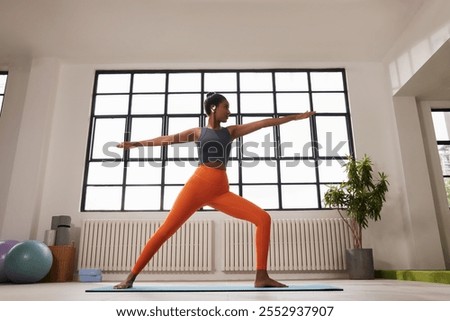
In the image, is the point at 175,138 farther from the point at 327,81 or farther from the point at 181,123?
the point at 327,81

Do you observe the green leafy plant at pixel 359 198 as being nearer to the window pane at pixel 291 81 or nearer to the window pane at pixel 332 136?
the window pane at pixel 332 136

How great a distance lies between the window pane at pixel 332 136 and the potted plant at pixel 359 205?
0.67m

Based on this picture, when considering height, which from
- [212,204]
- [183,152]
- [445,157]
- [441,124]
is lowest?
[212,204]

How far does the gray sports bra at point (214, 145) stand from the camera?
2640 mm

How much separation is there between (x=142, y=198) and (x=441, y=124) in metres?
4.83

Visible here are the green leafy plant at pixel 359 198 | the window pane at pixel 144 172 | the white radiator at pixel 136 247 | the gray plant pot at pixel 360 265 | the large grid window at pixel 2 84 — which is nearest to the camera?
the gray plant pot at pixel 360 265

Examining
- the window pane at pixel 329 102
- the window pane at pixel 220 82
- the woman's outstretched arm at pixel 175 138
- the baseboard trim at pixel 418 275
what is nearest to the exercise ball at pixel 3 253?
the woman's outstretched arm at pixel 175 138

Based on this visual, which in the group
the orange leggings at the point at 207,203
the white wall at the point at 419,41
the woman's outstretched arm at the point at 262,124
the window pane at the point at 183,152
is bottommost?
the orange leggings at the point at 207,203

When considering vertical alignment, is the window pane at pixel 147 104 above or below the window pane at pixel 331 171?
above

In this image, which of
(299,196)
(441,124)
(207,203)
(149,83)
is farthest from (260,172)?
(207,203)

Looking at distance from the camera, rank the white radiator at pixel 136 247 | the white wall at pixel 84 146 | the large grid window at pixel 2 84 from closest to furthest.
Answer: the white radiator at pixel 136 247, the white wall at pixel 84 146, the large grid window at pixel 2 84

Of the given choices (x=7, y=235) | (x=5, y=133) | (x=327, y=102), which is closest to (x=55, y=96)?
(x=5, y=133)

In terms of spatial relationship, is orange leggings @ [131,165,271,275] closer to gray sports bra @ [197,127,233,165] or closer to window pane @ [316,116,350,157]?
gray sports bra @ [197,127,233,165]

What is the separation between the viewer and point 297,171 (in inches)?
222
